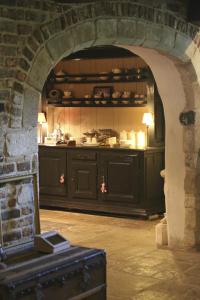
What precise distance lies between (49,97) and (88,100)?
2.47 ft

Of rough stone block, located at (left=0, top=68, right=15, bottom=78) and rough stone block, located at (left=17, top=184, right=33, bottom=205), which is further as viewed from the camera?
rough stone block, located at (left=17, top=184, right=33, bottom=205)

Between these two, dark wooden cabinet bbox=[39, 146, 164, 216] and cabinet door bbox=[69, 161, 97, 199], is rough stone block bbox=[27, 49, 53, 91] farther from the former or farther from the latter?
cabinet door bbox=[69, 161, 97, 199]

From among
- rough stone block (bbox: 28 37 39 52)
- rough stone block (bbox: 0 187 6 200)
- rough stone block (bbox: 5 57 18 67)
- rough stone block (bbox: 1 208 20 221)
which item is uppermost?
rough stone block (bbox: 28 37 39 52)

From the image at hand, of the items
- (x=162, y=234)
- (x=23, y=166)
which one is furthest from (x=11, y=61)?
(x=162, y=234)

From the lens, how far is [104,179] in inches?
365

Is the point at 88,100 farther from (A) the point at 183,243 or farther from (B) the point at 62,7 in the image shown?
(B) the point at 62,7

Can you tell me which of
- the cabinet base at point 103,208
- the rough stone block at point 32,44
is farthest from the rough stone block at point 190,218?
the rough stone block at point 32,44

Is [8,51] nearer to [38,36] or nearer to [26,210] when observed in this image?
[38,36]

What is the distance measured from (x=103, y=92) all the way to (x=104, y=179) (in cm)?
144

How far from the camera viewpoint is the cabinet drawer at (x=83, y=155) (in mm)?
9344

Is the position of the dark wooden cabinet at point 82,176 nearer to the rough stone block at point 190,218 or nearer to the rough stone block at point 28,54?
the rough stone block at point 190,218

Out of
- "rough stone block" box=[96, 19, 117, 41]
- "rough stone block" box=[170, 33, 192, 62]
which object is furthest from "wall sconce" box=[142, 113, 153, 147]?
"rough stone block" box=[96, 19, 117, 41]

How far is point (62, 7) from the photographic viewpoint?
519 centimetres

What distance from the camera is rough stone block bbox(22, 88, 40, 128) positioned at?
4891 millimetres
